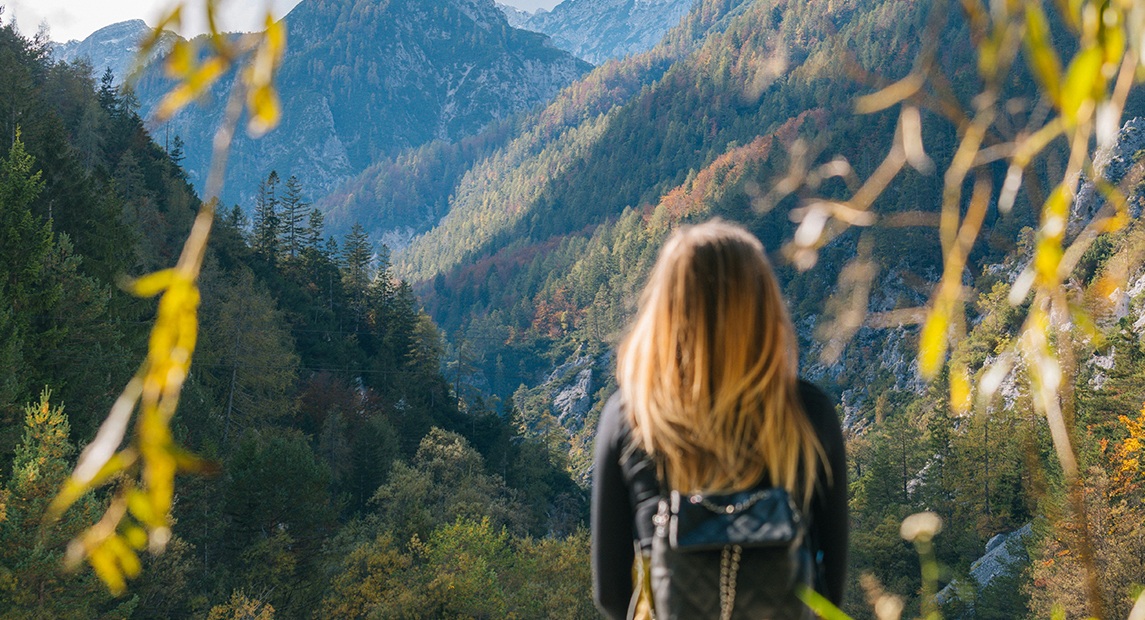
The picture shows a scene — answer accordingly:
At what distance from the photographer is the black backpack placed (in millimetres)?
1537

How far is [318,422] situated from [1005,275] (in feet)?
177

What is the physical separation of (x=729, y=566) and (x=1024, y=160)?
3.07 feet

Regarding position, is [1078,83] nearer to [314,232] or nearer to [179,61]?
[179,61]

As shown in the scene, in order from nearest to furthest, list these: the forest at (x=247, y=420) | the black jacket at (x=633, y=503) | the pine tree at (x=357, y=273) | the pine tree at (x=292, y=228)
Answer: the black jacket at (x=633, y=503) < the forest at (x=247, y=420) < the pine tree at (x=292, y=228) < the pine tree at (x=357, y=273)

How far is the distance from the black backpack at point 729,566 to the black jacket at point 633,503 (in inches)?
4.8

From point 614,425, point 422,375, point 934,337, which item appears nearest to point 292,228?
point 422,375

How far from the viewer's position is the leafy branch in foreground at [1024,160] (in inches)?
30.0

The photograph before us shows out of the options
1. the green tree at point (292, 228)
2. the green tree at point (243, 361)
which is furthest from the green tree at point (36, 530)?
the green tree at point (292, 228)

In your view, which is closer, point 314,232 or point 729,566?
point 729,566

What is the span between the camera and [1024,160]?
809mm

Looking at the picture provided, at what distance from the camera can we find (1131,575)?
908 inches

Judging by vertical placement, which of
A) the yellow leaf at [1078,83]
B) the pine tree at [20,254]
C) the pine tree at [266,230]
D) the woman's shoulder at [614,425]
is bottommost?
the pine tree at [266,230]

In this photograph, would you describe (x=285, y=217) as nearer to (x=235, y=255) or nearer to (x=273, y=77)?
(x=235, y=255)

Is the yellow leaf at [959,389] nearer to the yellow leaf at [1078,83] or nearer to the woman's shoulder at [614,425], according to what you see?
the yellow leaf at [1078,83]
